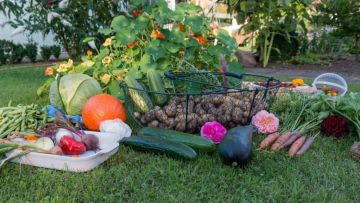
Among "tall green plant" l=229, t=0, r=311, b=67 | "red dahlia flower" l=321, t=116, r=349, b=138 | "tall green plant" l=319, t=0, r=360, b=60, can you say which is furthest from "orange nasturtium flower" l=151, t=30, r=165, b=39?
"tall green plant" l=319, t=0, r=360, b=60

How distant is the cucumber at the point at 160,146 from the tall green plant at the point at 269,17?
529 cm

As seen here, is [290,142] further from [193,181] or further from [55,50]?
[55,50]

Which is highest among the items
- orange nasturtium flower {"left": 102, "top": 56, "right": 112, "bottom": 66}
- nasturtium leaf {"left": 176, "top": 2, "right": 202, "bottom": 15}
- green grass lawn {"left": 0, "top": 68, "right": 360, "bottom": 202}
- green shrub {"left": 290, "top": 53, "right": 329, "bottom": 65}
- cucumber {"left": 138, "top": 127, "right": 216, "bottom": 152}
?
nasturtium leaf {"left": 176, "top": 2, "right": 202, "bottom": 15}

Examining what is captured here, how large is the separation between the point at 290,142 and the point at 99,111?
1218 mm

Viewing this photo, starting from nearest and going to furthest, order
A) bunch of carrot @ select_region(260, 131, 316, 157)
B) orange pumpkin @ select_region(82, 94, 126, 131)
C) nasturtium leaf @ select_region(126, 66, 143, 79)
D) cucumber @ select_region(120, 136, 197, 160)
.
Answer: cucumber @ select_region(120, 136, 197, 160), bunch of carrot @ select_region(260, 131, 316, 157), orange pumpkin @ select_region(82, 94, 126, 131), nasturtium leaf @ select_region(126, 66, 143, 79)

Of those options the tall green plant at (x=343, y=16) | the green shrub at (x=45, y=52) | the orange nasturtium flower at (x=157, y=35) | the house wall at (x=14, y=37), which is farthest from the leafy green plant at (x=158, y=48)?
the house wall at (x=14, y=37)

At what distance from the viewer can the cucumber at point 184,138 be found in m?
2.04

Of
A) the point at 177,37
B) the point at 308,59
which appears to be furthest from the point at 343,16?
the point at 177,37

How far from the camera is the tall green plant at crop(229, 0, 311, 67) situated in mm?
6871

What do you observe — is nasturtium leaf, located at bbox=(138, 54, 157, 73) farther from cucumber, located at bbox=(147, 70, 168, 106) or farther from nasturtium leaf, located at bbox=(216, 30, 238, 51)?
nasturtium leaf, located at bbox=(216, 30, 238, 51)

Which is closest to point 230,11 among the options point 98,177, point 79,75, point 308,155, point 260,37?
point 260,37

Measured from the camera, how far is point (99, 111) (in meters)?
2.43

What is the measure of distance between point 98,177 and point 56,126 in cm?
54

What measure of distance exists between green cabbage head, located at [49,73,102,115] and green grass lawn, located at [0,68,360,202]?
0.74 metres
